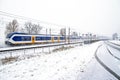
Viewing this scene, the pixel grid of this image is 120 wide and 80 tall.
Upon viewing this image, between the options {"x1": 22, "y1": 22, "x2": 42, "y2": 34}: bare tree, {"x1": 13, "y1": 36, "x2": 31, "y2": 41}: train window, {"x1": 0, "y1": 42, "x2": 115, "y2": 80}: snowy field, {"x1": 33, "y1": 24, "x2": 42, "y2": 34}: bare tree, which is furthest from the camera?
{"x1": 33, "y1": 24, "x2": 42, "y2": 34}: bare tree

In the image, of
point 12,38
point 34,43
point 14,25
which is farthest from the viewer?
point 14,25

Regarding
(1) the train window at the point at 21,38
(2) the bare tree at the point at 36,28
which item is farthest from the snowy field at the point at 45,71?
(2) the bare tree at the point at 36,28

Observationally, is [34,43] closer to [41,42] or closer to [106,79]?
[41,42]

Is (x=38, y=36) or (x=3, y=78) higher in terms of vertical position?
(x=38, y=36)

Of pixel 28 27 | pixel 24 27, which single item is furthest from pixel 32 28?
pixel 24 27

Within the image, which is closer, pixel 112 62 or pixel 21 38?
pixel 112 62

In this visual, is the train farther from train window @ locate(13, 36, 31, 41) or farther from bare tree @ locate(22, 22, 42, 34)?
bare tree @ locate(22, 22, 42, 34)

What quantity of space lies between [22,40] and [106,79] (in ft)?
89.4

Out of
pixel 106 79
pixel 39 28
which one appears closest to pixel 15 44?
pixel 106 79

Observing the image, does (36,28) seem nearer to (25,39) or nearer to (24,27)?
(24,27)

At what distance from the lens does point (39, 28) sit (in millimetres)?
76875


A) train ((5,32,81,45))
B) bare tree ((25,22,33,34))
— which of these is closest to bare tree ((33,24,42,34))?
bare tree ((25,22,33,34))

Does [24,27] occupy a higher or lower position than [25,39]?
higher

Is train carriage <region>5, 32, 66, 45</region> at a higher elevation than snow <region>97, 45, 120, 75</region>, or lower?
higher
